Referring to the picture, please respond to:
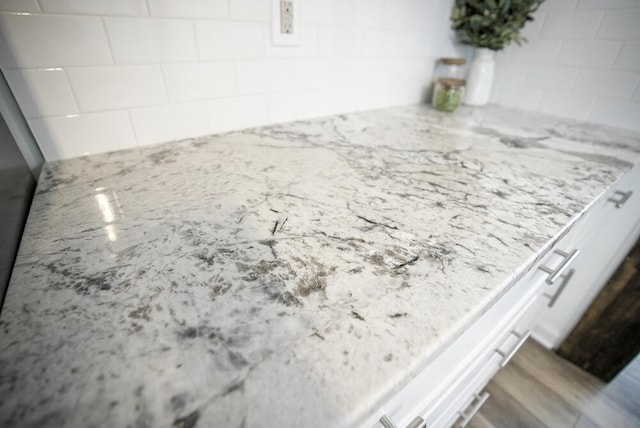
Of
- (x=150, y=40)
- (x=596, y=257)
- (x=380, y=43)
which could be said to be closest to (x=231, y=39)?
(x=150, y=40)

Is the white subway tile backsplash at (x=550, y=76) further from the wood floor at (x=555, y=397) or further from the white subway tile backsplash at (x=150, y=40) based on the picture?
the white subway tile backsplash at (x=150, y=40)

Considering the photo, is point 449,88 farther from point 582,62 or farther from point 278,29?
point 278,29

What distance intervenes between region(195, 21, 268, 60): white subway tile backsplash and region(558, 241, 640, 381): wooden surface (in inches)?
54.2

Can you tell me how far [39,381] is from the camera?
8.5 inches

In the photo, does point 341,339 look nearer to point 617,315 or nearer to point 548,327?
point 617,315

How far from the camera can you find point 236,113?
2.52 feet

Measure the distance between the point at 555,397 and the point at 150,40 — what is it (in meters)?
1.69

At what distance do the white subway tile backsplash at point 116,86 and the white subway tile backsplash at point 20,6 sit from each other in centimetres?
9

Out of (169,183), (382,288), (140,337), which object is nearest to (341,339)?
(382,288)

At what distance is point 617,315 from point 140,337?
4.86 feet

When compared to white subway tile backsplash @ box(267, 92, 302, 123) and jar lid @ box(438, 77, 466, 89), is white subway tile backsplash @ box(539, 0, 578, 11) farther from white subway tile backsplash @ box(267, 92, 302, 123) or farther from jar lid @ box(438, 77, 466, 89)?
white subway tile backsplash @ box(267, 92, 302, 123)

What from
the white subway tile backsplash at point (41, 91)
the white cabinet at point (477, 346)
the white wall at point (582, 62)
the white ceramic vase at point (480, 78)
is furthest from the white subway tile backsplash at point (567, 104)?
the white subway tile backsplash at point (41, 91)

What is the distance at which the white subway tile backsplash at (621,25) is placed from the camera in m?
0.86

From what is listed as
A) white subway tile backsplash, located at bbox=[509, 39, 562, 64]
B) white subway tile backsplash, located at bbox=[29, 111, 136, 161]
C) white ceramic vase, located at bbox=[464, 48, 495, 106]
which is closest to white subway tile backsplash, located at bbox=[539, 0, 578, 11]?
white subway tile backsplash, located at bbox=[509, 39, 562, 64]
